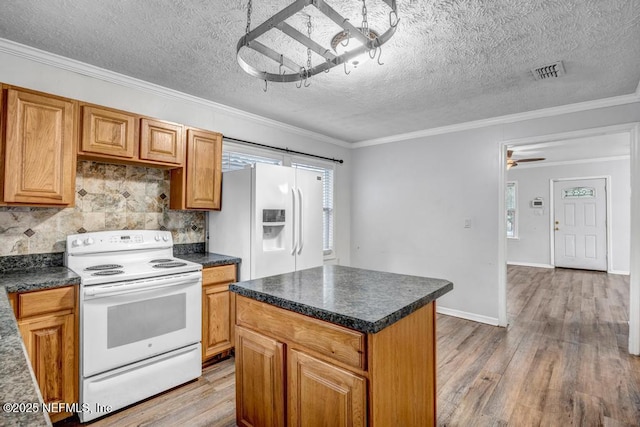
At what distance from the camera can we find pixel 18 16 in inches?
74.8

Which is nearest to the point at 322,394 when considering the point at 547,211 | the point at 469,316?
the point at 469,316

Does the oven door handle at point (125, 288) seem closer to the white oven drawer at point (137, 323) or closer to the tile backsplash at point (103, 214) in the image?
the white oven drawer at point (137, 323)

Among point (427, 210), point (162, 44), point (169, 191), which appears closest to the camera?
point (162, 44)

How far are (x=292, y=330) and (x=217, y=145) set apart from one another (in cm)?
215

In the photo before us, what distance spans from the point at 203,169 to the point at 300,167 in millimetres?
1659

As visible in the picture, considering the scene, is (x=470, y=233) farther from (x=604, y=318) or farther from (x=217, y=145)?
(x=217, y=145)

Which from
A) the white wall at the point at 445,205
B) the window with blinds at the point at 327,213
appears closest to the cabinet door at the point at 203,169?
the window with blinds at the point at 327,213

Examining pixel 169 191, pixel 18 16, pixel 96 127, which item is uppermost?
pixel 18 16

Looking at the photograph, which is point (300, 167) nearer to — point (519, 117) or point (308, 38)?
point (519, 117)

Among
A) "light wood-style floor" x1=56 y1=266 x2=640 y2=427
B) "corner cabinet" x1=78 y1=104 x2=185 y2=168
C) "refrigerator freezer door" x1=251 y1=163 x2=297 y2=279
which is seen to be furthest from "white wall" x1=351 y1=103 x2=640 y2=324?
"corner cabinet" x1=78 y1=104 x2=185 y2=168

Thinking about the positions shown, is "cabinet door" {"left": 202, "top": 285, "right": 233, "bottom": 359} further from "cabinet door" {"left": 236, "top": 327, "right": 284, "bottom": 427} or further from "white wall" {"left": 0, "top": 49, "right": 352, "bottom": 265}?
"white wall" {"left": 0, "top": 49, "right": 352, "bottom": 265}

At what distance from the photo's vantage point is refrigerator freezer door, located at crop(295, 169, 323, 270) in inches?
129

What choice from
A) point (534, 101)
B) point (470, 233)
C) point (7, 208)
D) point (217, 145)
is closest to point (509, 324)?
point (470, 233)

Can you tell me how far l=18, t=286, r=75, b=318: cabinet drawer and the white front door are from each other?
8745 mm
